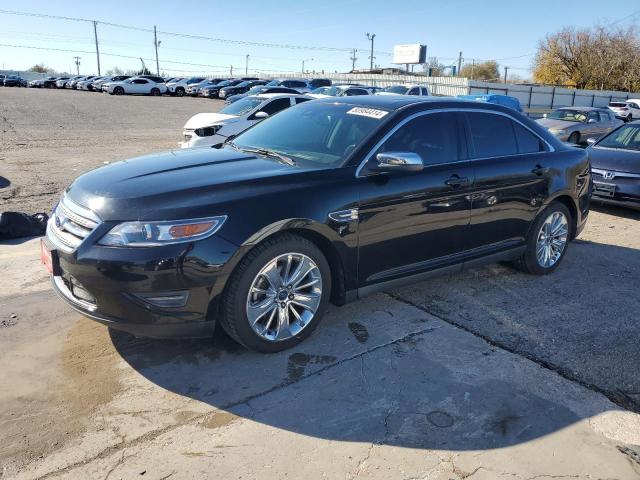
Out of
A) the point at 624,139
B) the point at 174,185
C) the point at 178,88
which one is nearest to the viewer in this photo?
the point at 174,185

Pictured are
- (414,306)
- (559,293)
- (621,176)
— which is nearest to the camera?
(414,306)

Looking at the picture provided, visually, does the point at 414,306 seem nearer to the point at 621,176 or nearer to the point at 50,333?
the point at 50,333

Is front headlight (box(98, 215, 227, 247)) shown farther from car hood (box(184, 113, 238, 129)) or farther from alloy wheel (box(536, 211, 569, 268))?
car hood (box(184, 113, 238, 129))

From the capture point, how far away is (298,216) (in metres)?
3.49

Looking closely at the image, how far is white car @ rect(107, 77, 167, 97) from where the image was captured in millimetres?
43000

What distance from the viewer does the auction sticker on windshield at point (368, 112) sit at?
4223 mm

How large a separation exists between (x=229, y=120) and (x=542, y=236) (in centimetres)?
850

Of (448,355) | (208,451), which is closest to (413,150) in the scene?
(448,355)

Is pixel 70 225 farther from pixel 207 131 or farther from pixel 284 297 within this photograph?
pixel 207 131

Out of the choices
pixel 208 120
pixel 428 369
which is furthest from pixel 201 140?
pixel 428 369

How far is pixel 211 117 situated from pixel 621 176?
8588mm

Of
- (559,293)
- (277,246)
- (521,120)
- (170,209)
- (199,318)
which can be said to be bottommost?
(559,293)

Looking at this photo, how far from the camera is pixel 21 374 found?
3.34 meters

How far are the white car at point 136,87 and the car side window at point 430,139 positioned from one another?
4348 cm
